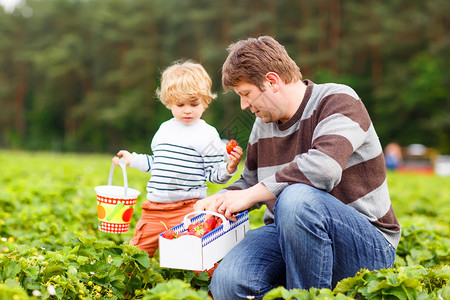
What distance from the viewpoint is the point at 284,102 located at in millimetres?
2650

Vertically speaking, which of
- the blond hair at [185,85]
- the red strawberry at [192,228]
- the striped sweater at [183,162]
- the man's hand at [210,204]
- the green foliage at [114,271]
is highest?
the blond hair at [185,85]

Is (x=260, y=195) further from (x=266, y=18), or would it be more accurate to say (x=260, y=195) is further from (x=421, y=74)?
(x=421, y=74)

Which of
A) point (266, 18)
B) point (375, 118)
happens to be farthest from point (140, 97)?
point (375, 118)

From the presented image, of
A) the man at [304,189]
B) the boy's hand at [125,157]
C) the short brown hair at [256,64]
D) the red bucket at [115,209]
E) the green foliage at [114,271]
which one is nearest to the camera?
the green foliage at [114,271]

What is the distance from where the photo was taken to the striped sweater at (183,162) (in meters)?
3.08

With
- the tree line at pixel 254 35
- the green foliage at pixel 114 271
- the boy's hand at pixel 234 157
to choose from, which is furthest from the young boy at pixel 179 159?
the tree line at pixel 254 35

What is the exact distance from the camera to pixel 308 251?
2.27 meters

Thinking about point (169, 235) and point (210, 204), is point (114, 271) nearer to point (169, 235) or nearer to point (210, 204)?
point (169, 235)

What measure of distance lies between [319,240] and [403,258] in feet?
4.72

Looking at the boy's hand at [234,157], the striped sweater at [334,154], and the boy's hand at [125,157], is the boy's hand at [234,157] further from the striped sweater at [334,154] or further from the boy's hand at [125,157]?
the boy's hand at [125,157]

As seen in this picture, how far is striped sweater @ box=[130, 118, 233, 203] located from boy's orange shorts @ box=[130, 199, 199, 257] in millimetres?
43

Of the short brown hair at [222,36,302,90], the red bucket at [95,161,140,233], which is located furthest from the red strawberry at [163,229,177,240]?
the short brown hair at [222,36,302,90]

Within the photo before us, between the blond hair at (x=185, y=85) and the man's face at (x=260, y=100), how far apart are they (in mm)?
439

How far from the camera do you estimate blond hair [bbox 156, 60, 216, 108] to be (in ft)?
9.94
